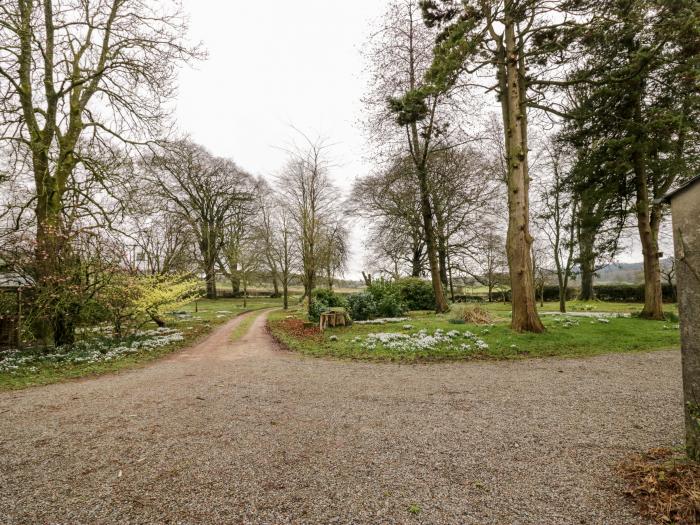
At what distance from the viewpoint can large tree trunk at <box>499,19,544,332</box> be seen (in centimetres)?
941

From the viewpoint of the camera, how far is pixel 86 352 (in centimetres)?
899

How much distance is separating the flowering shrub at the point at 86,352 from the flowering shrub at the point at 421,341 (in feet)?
22.3

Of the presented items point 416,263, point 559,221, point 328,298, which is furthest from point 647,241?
point 416,263

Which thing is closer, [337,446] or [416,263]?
[337,446]

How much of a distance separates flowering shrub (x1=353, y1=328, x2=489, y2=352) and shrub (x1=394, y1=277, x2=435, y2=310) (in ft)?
29.0

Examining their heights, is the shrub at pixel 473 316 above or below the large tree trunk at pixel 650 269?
below

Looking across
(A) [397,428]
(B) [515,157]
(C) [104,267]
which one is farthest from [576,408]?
(C) [104,267]

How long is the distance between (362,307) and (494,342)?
7.23 meters

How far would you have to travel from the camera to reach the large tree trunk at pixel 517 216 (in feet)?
30.9

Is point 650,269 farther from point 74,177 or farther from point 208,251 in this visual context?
point 208,251

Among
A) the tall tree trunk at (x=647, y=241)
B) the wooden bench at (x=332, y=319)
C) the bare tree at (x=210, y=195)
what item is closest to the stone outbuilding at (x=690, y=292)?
the wooden bench at (x=332, y=319)

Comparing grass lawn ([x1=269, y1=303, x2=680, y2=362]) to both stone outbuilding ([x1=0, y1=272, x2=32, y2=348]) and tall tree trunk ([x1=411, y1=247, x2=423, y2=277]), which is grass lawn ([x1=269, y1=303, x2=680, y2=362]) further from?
tall tree trunk ([x1=411, y1=247, x2=423, y2=277])

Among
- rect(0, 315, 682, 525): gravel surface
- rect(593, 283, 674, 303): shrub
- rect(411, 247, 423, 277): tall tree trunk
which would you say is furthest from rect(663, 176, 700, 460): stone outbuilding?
rect(593, 283, 674, 303): shrub

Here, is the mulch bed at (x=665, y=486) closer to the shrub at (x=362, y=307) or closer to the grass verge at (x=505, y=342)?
the grass verge at (x=505, y=342)
